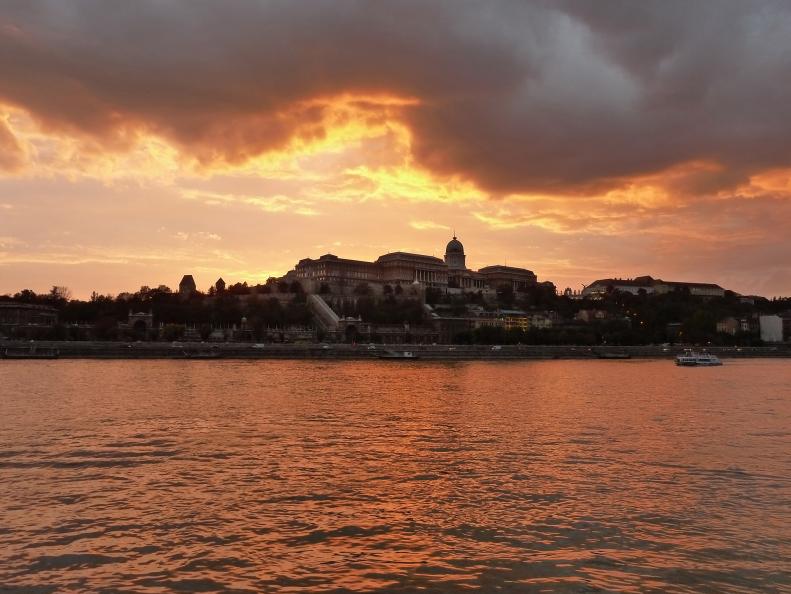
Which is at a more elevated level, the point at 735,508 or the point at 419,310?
the point at 419,310

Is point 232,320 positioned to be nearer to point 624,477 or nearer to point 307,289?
point 307,289

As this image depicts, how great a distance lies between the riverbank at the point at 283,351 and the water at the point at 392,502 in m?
65.7

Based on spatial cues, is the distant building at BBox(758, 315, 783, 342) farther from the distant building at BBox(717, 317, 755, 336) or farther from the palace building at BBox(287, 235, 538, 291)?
the palace building at BBox(287, 235, 538, 291)

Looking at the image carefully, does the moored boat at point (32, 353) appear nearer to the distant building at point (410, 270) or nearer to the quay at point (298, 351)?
the quay at point (298, 351)

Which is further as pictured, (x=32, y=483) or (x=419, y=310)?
(x=419, y=310)

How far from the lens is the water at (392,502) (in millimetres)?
9445

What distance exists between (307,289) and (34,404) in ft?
446

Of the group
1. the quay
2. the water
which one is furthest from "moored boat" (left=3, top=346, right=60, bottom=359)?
the water

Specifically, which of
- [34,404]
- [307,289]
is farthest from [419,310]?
[34,404]

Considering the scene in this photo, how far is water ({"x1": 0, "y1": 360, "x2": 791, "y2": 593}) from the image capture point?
9.45 m

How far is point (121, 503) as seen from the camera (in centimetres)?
1292

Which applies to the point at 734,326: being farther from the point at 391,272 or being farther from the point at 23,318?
the point at 23,318

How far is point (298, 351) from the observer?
318ft

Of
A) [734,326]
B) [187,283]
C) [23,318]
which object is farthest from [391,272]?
[23,318]
